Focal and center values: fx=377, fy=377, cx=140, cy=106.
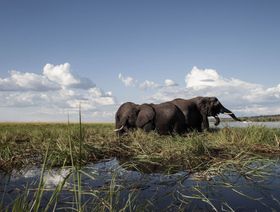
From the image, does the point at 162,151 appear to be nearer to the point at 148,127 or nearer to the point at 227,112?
the point at 148,127

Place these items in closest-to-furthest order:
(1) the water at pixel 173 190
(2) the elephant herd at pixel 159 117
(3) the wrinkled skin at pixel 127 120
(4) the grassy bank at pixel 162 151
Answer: (1) the water at pixel 173 190 < (4) the grassy bank at pixel 162 151 < (2) the elephant herd at pixel 159 117 < (3) the wrinkled skin at pixel 127 120

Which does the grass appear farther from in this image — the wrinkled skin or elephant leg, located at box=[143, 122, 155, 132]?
the wrinkled skin

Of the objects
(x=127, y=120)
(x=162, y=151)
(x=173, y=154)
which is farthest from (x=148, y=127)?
(x=173, y=154)

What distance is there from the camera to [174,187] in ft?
16.9

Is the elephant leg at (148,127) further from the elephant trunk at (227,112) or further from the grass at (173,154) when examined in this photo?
the elephant trunk at (227,112)

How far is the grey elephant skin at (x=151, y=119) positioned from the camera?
13.9 m

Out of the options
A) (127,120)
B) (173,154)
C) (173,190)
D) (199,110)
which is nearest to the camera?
(173,190)

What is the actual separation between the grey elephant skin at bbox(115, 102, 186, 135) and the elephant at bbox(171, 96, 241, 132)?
36.4 inches

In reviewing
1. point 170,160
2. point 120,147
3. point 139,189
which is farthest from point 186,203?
point 120,147

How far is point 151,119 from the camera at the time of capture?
45.5 ft

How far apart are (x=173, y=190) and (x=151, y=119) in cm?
898

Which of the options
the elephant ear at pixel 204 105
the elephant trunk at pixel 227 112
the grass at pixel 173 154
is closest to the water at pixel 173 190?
the grass at pixel 173 154

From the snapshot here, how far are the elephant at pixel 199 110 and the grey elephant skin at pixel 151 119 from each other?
93 cm

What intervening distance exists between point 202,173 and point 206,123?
10203 millimetres
